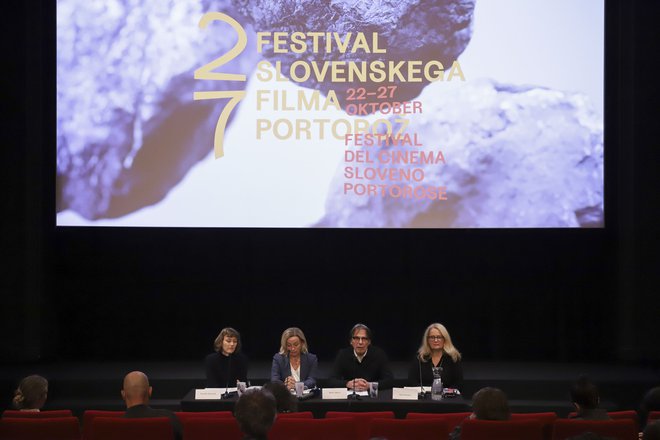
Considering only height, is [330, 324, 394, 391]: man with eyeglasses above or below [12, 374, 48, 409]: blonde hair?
below

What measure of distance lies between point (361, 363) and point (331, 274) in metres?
1.84

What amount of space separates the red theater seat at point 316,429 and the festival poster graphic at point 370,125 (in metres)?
4.00

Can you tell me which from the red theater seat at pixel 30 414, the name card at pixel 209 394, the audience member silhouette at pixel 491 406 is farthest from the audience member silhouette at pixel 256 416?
the name card at pixel 209 394

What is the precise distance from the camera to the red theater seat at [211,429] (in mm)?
4621

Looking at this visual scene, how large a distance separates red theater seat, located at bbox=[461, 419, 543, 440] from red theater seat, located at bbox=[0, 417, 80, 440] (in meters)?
1.90

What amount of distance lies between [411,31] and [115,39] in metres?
2.67

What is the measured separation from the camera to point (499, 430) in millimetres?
4363

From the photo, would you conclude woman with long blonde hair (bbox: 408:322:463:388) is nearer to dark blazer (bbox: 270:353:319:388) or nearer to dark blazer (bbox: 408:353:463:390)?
dark blazer (bbox: 408:353:463:390)

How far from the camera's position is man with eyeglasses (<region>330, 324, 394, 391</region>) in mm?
7133

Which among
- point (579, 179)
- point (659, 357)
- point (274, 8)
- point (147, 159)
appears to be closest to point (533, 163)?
point (579, 179)

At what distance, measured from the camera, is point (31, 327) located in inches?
345

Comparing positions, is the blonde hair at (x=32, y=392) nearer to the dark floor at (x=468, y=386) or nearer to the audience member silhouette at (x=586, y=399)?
the dark floor at (x=468, y=386)

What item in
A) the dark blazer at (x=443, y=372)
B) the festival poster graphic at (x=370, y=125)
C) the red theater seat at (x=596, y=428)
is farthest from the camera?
the festival poster graphic at (x=370, y=125)

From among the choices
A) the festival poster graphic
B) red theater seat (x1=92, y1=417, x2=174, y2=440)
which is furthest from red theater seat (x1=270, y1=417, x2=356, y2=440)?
the festival poster graphic
